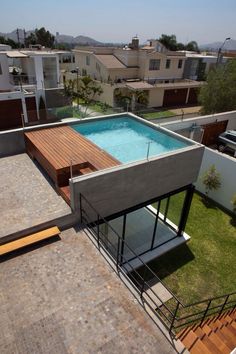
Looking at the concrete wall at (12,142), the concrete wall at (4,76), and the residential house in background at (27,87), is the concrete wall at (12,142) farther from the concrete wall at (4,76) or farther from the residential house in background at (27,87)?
the concrete wall at (4,76)

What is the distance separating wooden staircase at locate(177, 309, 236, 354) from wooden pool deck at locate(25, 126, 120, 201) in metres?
5.11

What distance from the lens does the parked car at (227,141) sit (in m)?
19.2

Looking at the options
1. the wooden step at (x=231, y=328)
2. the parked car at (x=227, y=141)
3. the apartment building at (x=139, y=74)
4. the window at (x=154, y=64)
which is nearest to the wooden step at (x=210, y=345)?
the wooden step at (x=231, y=328)

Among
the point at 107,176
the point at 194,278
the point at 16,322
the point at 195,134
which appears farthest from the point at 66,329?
the point at 195,134

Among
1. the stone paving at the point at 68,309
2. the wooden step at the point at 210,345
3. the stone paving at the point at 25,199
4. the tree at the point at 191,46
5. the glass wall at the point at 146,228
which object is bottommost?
the glass wall at the point at 146,228

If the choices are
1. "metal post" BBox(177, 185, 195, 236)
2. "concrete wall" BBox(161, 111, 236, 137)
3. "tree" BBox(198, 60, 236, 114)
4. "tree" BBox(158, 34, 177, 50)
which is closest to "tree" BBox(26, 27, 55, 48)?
"tree" BBox(158, 34, 177, 50)

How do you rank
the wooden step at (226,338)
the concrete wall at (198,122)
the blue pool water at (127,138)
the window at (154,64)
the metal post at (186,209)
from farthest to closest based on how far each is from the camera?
1. the window at (154,64)
2. the concrete wall at (198,122)
3. the metal post at (186,209)
4. the blue pool water at (127,138)
5. the wooden step at (226,338)

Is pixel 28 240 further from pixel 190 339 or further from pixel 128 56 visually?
pixel 128 56

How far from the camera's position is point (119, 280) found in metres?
6.24

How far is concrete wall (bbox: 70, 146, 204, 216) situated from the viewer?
757 cm

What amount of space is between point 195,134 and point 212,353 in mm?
14699

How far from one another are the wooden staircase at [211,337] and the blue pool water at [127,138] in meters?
5.23

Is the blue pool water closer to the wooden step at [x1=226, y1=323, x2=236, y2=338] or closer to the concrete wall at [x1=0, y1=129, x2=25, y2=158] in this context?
the concrete wall at [x1=0, y1=129, x2=25, y2=158]

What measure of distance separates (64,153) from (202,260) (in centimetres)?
729
